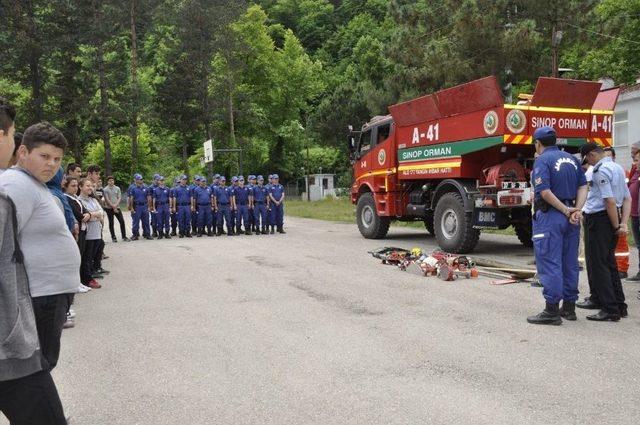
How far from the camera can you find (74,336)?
20.1 feet

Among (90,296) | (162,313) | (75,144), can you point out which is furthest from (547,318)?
(75,144)

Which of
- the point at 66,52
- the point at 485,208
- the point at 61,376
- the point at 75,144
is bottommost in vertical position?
the point at 61,376

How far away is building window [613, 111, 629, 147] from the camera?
90.3 feet

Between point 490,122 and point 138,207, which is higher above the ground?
point 490,122

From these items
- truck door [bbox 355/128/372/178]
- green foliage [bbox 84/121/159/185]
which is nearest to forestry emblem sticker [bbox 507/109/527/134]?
truck door [bbox 355/128/372/178]

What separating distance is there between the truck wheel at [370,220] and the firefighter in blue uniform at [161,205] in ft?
18.9

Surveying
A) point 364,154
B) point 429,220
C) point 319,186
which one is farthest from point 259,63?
point 429,220

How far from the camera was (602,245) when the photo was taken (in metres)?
6.27

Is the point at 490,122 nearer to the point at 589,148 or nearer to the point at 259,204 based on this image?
the point at 589,148

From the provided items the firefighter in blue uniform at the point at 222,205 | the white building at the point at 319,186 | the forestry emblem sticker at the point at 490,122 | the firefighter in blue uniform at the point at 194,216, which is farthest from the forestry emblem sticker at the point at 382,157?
the white building at the point at 319,186

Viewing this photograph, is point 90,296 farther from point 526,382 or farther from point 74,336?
point 526,382

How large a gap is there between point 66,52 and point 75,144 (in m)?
7.34

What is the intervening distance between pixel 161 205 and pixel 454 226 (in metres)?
9.31

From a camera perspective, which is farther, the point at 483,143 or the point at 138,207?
the point at 138,207
